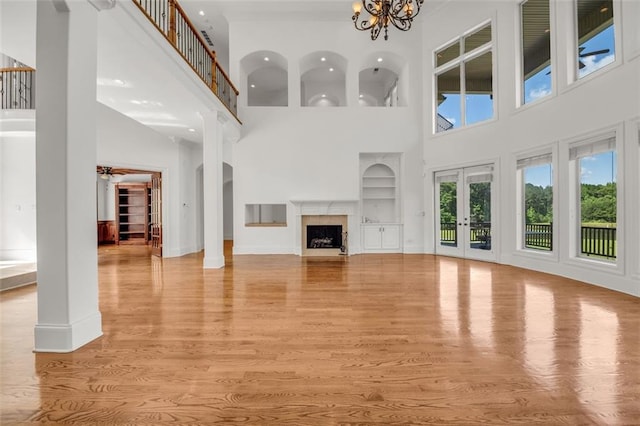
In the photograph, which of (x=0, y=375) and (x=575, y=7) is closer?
(x=0, y=375)

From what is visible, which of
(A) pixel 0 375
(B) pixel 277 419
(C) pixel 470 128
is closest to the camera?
(B) pixel 277 419

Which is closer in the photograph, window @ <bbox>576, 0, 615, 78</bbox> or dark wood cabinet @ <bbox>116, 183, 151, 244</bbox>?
window @ <bbox>576, 0, 615, 78</bbox>

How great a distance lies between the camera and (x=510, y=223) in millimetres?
6594

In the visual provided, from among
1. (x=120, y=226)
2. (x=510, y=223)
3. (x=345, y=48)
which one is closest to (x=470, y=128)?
(x=510, y=223)

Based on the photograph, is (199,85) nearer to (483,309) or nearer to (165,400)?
(165,400)

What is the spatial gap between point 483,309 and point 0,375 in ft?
14.5

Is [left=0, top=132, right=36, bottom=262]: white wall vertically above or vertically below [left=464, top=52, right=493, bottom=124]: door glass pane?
below

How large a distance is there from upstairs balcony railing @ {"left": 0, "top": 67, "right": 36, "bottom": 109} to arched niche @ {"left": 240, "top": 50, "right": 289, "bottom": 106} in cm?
500

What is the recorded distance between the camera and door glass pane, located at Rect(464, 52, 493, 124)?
7227 millimetres

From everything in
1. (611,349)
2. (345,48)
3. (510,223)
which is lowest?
(611,349)

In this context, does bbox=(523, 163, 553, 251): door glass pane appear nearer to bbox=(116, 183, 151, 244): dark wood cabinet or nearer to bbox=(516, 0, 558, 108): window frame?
bbox=(516, 0, 558, 108): window frame

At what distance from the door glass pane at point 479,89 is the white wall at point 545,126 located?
33 cm

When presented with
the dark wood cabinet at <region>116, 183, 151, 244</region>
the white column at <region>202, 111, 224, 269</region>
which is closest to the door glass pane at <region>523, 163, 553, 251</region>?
the white column at <region>202, 111, 224, 269</region>

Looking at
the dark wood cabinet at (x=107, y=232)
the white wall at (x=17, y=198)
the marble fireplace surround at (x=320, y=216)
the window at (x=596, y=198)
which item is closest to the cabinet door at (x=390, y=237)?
the marble fireplace surround at (x=320, y=216)
